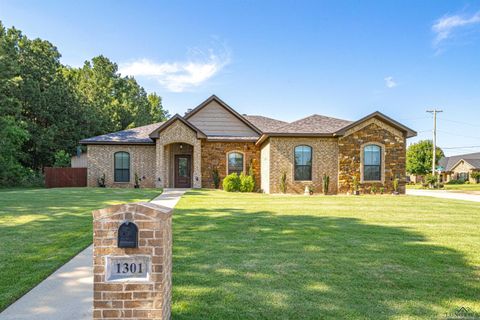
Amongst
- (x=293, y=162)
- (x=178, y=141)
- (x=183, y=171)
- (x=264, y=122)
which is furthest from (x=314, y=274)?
(x=264, y=122)

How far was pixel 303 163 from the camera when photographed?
18781 millimetres

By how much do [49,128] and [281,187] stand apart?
23.6 meters

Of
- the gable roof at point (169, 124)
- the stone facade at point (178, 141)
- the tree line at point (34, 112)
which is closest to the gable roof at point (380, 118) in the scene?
the gable roof at point (169, 124)

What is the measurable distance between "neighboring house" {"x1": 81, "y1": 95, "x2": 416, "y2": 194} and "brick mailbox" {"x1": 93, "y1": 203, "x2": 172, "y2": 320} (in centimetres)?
1561

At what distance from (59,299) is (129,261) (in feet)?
5.04

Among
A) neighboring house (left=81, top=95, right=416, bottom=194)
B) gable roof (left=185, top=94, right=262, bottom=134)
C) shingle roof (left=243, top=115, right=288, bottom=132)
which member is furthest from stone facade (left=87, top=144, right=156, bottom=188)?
shingle roof (left=243, top=115, right=288, bottom=132)

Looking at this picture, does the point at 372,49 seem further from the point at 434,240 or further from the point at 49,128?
the point at 49,128

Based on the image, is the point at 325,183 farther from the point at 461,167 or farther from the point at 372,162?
the point at 461,167

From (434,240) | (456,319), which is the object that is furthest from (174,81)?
(456,319)

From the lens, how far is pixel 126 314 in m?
2.79

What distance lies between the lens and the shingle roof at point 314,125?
18547 millimetres

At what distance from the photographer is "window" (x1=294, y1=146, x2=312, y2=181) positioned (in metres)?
18.7

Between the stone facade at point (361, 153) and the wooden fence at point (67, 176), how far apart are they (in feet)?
59.1

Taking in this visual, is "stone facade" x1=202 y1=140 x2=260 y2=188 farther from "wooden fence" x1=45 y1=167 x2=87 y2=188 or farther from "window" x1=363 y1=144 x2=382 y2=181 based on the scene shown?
"wooden fence" x1=45 y1=167 x2=87 y2=188
